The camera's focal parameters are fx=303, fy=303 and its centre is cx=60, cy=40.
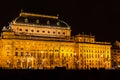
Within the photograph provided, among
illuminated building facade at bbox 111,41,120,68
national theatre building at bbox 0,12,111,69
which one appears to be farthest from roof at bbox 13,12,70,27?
illuminated building facade at bbox 111,41,120,68

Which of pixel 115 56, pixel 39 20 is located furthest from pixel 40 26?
pixel 115 56

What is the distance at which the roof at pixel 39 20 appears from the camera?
11162 cm

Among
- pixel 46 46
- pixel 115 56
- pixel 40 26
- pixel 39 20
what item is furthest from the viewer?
pixel 115 56

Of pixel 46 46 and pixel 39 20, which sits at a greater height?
pixel 39 20

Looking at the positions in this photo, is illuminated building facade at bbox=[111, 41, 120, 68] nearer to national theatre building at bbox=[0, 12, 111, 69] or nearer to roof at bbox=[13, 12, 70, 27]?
national theatre building at bbox=[0, 12, 111, 69]

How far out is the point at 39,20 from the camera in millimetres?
115250

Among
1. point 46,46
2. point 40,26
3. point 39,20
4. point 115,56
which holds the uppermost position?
point 39,20

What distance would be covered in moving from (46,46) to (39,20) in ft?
37.1

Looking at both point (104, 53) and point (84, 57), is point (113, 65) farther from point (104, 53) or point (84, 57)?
point (84, 57)

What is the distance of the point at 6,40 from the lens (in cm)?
10312

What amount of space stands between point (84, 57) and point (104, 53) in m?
10.5

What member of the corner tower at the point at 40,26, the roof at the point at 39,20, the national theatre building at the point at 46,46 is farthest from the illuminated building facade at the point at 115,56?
the roof at the point at 39,20

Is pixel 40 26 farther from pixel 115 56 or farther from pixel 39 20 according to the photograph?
pixel 115 56

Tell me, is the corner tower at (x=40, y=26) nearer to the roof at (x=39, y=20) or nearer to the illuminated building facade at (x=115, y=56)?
the roof at (x=39, y=20)
